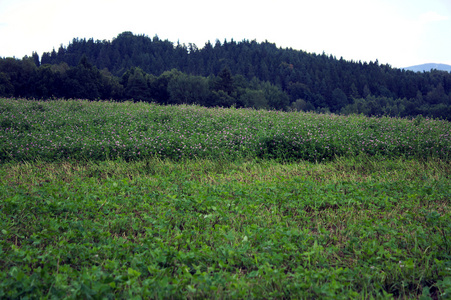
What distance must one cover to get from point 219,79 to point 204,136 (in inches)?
1667

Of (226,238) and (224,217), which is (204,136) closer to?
(224,217)

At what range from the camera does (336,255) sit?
3521 mm

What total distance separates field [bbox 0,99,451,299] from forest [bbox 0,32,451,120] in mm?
31506

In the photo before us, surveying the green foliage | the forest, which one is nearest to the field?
the green foliage

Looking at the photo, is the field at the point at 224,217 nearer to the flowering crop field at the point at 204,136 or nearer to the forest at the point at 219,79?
the flowering crop field at the point at 204,136

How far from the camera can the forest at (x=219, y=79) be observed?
1654 inches

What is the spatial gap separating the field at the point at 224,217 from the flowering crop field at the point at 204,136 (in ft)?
0.23

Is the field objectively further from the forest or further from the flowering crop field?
the forest

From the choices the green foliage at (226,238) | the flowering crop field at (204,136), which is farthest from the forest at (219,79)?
the green foliage at (226,238)

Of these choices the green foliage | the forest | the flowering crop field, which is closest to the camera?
the green foliage

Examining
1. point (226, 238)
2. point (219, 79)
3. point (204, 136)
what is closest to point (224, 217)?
point (226, 238)

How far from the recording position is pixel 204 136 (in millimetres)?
10719

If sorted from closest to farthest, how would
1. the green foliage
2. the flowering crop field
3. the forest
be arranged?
the green foliage < the flowering crop field < the forest

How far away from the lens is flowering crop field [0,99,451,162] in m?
9.36
